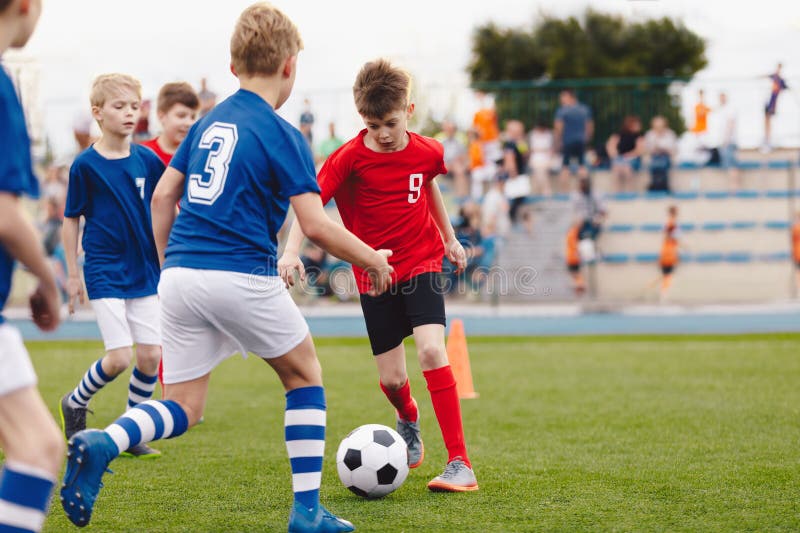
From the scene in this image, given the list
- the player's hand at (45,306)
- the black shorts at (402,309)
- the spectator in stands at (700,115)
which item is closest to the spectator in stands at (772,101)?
the spectator in stands at (700,115)

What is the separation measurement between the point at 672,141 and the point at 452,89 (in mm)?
5313

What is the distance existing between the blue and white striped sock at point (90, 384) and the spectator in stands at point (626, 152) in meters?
16.5

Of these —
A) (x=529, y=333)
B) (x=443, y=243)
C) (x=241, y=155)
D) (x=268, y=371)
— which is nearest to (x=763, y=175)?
(x=529, y=333)

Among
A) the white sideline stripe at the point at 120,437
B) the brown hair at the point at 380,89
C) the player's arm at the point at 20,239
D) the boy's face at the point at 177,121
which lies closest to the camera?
the player's arm at the point at 20,239

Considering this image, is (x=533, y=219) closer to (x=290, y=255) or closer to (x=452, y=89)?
(x=452, y=89)

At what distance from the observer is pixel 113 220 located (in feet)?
18.2

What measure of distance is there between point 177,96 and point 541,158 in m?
15.2

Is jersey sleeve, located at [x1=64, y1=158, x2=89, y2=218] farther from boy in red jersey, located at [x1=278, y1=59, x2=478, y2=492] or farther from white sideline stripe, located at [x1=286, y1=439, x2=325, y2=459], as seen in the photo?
white sideline stripe, located at [x1=286, y1=439, x2=325, y2=459]

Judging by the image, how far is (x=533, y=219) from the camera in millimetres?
20672

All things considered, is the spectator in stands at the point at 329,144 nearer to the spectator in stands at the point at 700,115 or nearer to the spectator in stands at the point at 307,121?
the spectator in stands at the point at 307,121

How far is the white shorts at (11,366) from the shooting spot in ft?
8.64

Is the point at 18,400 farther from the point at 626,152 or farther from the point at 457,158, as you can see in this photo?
the point at 626,152

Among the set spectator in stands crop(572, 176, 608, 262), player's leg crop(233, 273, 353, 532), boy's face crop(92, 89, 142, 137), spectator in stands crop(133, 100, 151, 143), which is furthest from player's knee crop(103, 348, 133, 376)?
spectator in stands crop(572, 176, 608, 262)

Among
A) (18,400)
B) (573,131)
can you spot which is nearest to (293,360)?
(18,400)
